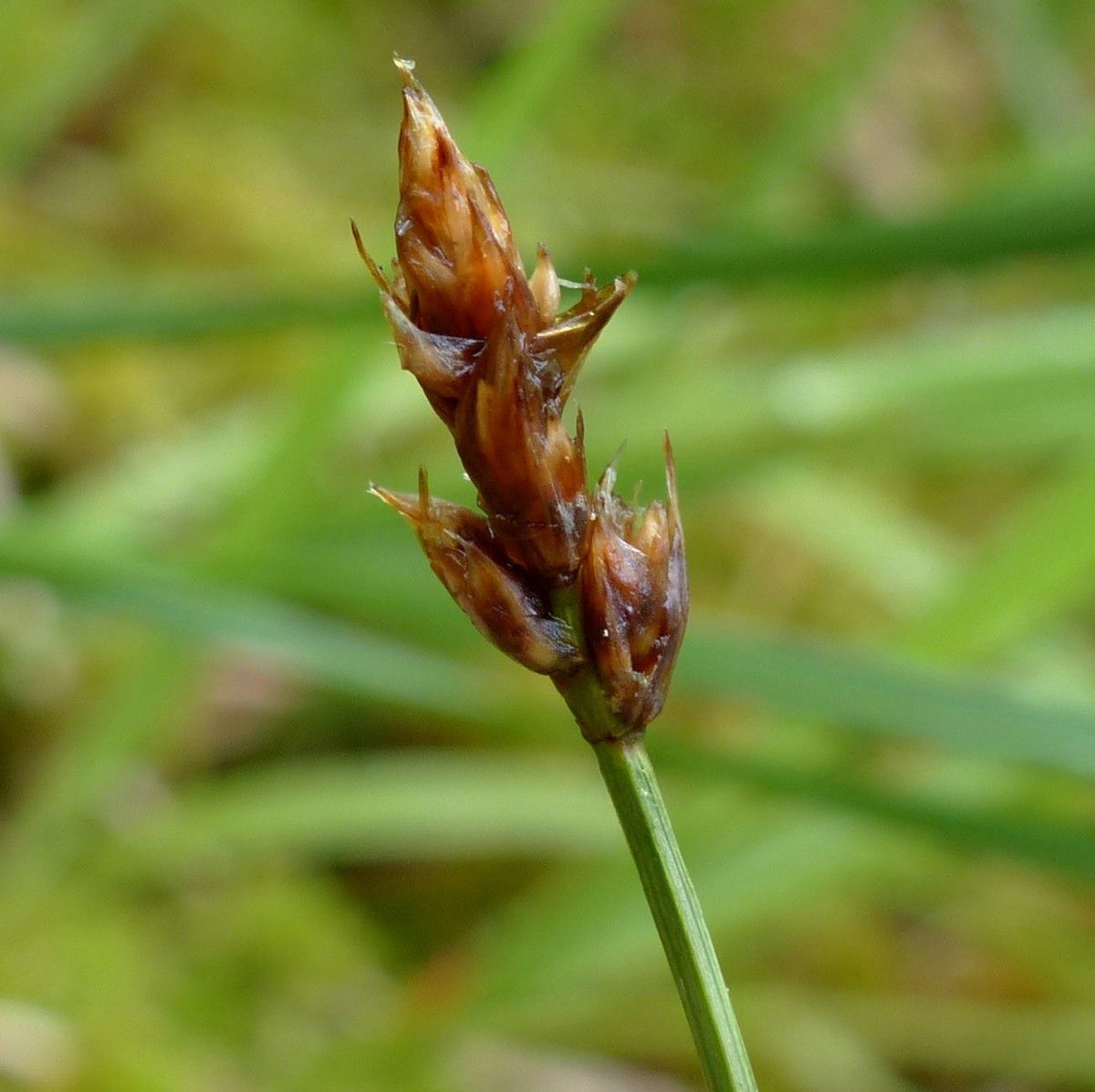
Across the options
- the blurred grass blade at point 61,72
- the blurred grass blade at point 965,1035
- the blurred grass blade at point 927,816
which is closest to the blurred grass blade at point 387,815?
the blurred grass blade at point 965,1035

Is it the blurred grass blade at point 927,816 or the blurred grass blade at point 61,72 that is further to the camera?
the blurred grass blade at point 61,72

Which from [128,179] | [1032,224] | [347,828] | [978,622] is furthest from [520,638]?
[128,179]

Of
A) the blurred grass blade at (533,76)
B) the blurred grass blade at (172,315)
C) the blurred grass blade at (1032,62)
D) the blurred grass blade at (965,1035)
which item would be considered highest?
the blurred grass blade at (1032,62)

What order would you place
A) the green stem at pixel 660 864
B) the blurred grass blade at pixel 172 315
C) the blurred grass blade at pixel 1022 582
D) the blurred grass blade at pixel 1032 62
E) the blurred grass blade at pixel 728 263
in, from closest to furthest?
the green stem at pixel 660 864 < the blurred grass blade at pixel 728 263 < the blurred grass blade at pixel 172 315 < the blurred grass blade at pixel 1022 582 < the blurred grass blade at pixel 1032 62

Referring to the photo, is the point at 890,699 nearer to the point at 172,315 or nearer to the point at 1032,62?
the point at 172,315

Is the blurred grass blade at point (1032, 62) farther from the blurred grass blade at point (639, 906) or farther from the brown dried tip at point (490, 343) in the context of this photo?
the brown dried tip at point (490, 343)

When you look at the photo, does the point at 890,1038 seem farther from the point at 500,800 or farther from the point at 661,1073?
the point at 500,800

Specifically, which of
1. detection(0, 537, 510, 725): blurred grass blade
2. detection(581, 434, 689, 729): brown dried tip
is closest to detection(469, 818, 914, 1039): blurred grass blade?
detection(0, 537, 510, 725): blurred grass blade
